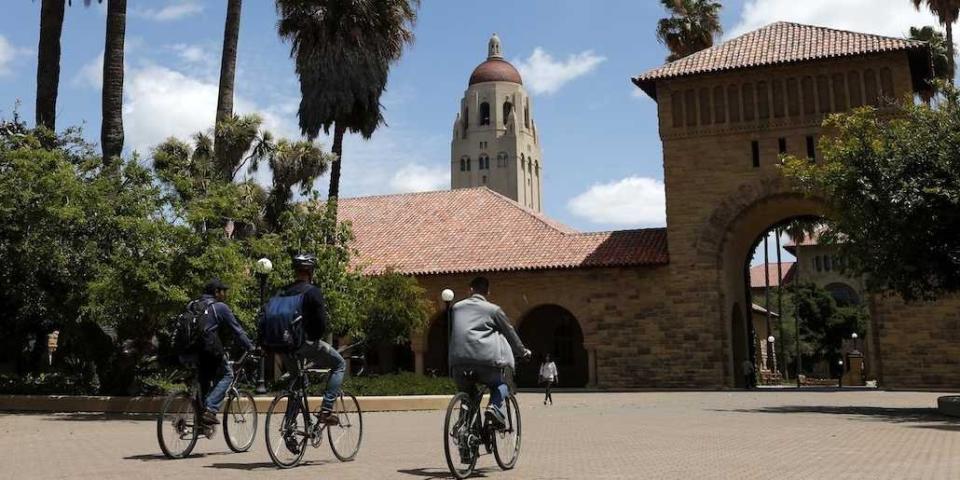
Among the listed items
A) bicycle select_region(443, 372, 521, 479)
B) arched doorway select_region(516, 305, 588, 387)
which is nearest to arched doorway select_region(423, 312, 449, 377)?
arched doorway select_region(516, 305, 588, 387)

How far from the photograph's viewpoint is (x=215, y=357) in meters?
9.01

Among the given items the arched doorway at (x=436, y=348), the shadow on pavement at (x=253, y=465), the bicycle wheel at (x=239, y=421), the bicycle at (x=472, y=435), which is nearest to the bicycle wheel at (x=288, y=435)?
the shadow on pavement at (x=253, y=465)

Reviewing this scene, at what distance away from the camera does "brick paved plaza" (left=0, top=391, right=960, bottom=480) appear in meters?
7.70

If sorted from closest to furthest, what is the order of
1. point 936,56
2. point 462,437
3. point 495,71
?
point 462,437
point 936,56
point 495,71

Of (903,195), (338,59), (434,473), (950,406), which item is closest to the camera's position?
(434,473)

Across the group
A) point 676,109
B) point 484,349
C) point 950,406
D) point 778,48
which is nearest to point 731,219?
point 676,109

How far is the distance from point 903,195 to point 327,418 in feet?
41.2

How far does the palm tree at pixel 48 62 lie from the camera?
2252cm

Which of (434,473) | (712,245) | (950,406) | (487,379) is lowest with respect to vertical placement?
(434,473)

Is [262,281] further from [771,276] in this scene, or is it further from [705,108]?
[771,276]

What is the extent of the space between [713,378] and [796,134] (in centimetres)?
883

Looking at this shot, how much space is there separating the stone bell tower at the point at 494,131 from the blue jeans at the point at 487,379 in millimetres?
102310

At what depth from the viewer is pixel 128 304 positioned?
16.4m

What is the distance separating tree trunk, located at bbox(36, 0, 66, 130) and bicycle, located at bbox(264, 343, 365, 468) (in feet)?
56.7
